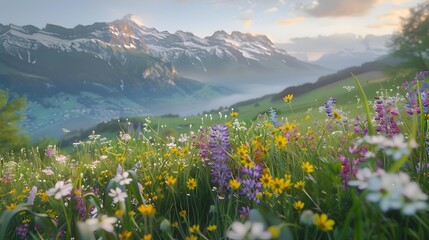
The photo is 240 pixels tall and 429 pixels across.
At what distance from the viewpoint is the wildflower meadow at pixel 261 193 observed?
1.78 meters

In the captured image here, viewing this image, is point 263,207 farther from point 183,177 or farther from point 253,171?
point 183,177

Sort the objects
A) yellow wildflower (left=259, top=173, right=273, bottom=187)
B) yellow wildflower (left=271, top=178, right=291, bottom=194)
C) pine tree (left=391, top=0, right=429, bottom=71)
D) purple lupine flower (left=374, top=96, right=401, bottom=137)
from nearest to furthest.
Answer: yellow wildflower (left=271, top=178, right=291, bottom=194), yellow wildflower (left=259, top=173, right=273, bottom=187), purple lupine flower (left=374, top=96, right=401, bottom=137), pine tree (left=391, top=0, right=429, bottom=71)

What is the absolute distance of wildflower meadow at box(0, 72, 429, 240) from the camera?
1.78 m

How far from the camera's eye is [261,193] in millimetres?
2807

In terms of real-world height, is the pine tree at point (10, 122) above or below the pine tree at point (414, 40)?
below

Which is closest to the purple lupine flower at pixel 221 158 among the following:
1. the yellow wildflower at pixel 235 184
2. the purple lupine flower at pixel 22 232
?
the yellow wildflower at pixel 235 184

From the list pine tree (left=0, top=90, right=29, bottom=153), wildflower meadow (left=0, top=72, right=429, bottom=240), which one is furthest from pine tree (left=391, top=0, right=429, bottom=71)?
wildflower meadow (left=0, top=72, right=429, bottom=240)

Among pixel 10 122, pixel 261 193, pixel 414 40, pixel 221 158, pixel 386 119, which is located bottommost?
pixel 10 122

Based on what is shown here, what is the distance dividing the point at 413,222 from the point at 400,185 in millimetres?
1788

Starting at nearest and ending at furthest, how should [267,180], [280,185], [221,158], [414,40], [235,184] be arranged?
[280,185], [267,180], [235,184], [221,158], [414,40]

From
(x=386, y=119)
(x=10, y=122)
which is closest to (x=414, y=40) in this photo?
(x=10, y=122)

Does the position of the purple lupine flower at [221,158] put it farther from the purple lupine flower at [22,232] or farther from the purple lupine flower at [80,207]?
the purple lupine flower at [22,232]

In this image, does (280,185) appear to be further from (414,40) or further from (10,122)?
(414,40)

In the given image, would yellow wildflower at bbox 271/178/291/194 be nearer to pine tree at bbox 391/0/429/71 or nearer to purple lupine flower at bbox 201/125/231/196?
purple lupine flower at bbox 201/125/231/196
